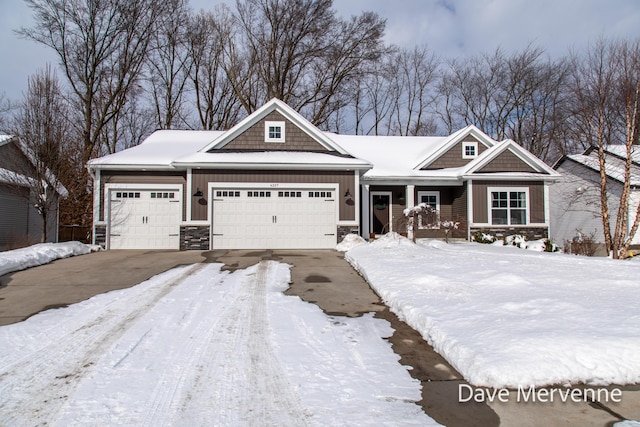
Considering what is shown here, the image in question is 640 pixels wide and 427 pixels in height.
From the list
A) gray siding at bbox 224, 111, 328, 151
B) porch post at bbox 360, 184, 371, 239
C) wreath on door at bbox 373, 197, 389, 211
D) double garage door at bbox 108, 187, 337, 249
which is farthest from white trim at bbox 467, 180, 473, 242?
gray siding at bbox 224, 111, 328, 151

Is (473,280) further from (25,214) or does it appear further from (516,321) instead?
(25,214)

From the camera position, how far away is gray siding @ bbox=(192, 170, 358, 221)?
1277 centimetres

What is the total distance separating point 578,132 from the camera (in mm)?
12398

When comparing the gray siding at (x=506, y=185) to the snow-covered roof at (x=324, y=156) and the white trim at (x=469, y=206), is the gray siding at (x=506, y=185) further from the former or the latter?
the snow-covered roof at (x=324, y=156)

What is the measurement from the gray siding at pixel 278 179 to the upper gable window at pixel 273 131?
167cm

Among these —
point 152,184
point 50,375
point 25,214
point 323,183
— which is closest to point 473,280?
point 50,375

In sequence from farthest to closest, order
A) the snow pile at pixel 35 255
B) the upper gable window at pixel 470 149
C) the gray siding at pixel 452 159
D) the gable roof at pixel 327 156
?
the upper gable window at pixel 470 149 → the gray siding at pixel 452 159 → the gable roof at pixel 327 156 → the snow pile at pixel 35 255

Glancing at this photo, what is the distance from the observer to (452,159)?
55.8 ft

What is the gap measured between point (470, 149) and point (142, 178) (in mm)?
14172

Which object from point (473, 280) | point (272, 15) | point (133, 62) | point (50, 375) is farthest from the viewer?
point (272, 15)

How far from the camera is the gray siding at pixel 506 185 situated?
49.7 ft

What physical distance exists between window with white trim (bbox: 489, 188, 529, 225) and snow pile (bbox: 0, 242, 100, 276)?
15270 millimetres

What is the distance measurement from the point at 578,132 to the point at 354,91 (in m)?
19.1

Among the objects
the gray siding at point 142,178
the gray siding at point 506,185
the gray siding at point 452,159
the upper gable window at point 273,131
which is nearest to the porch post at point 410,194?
the gray siding at point 452,159
